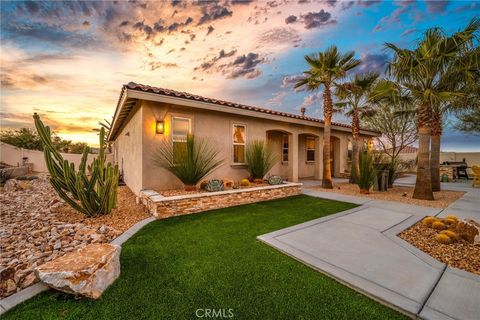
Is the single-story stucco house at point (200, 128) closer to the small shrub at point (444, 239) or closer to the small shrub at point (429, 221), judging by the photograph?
the small shrub at point (429, 221)

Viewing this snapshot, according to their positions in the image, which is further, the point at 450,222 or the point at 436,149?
the point at 436,149

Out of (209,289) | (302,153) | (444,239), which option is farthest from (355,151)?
(209,289)

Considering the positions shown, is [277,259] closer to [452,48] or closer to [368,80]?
[452,48]

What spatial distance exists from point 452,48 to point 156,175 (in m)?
9.94

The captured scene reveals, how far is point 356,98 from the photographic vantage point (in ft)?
33.4

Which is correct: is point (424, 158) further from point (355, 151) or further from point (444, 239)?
point (444, 239)

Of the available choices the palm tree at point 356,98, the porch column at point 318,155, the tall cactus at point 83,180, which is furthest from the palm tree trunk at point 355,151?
the tall cactus at point 83,180

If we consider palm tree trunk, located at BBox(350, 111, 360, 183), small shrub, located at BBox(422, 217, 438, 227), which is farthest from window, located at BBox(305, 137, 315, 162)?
small shrub, located at BBox(422, 217, 438, 227)

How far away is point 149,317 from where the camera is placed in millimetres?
1881

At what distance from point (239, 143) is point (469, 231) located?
6768mm

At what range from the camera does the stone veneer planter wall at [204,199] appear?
5012mm

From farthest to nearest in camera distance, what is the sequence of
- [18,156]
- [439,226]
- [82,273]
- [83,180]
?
[18,156] → [83,180] → [439,226] → [82,273]

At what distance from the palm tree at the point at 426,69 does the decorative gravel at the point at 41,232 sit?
9.12m
